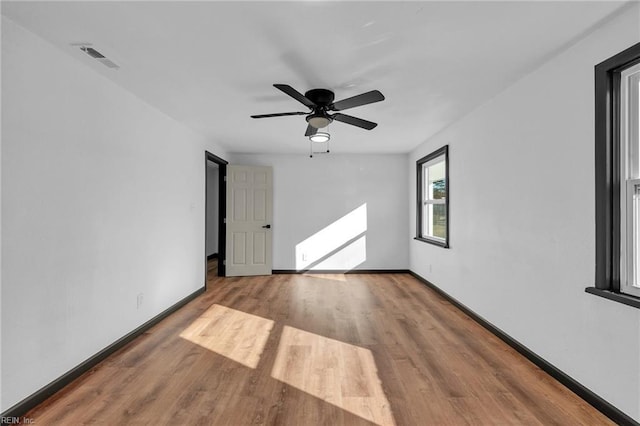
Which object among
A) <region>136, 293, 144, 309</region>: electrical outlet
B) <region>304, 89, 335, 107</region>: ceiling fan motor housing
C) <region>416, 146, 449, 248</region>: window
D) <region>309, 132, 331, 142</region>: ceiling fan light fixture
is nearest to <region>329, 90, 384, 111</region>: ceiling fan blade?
<region>304, 89, 335, 107</region>: ceiling fan motor housing

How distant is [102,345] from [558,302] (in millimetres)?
3500

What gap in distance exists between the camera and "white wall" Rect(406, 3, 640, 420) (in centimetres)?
200

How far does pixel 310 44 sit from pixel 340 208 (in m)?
4.37

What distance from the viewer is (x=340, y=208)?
6.48 m

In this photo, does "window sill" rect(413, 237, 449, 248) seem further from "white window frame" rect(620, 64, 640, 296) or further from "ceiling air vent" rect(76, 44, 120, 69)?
"ceiling air vent" rect(76, 44, 120, 69)

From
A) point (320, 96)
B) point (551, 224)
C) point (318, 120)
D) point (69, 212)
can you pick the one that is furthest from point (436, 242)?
point (69, 212)

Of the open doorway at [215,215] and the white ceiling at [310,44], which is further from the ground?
the white ceiling at [310,44]

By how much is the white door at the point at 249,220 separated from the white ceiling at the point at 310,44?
8.75ft

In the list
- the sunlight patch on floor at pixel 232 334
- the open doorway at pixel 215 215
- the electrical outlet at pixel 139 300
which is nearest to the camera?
the sunlight patch on floor at pixel 232 334

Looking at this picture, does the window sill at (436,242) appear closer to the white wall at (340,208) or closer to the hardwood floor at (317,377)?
the white wall at (340,208)

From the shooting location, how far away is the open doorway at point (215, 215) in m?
5.68

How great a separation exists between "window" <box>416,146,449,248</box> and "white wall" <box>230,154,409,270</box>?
0.62 meters

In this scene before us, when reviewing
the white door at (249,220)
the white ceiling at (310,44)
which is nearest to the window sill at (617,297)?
the white ceiling at (310,44)

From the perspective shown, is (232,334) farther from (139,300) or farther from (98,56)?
(98,56)
